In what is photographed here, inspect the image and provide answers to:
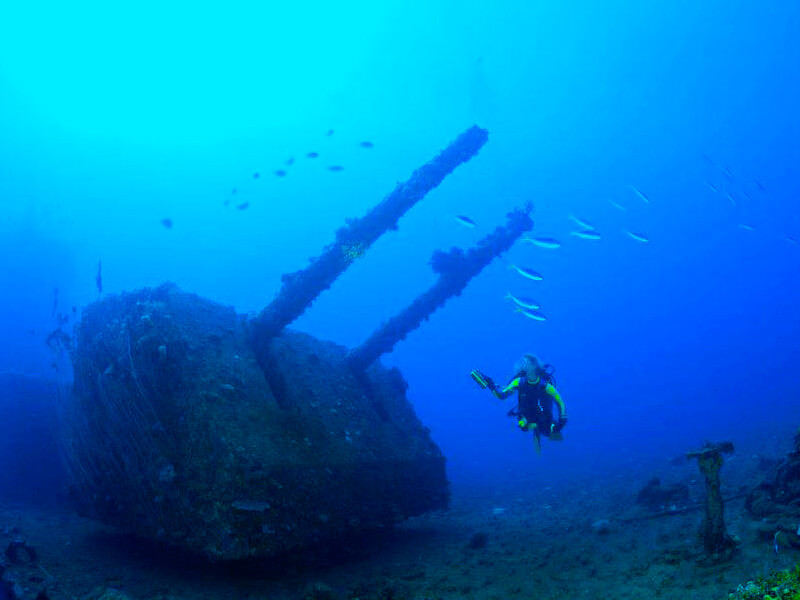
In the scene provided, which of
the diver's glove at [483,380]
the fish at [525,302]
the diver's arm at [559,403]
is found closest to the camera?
the diver's glove at [483,380]

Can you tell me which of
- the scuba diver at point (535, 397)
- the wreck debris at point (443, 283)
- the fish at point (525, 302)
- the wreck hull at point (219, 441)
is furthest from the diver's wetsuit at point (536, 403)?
the wreck debris at point (443, 283)

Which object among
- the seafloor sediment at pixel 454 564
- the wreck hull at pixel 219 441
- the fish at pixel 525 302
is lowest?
the seafloor sediment at pixel 454 564

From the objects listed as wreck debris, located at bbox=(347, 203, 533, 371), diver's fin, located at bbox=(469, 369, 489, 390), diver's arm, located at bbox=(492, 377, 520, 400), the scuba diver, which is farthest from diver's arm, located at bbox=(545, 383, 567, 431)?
wreck debris, located at bbox=(347, 203, 533, 371)

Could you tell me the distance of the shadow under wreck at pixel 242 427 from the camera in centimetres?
538

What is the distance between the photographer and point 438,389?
13000 centimetres

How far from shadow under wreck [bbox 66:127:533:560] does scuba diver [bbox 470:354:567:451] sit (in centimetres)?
213

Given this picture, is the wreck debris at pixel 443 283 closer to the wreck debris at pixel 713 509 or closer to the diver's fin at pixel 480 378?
the diver's fin at pixel 480 378

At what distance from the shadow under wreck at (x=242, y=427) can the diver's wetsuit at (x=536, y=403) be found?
212 centimetres

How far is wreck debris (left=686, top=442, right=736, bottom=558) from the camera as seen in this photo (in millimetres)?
4751

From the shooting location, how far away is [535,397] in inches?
284

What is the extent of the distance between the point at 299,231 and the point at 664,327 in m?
108

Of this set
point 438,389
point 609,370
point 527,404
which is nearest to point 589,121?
point 609,370

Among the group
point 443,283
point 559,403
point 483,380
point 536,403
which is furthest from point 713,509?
point 443,283

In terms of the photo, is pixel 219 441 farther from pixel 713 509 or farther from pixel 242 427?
pixel 713 509
